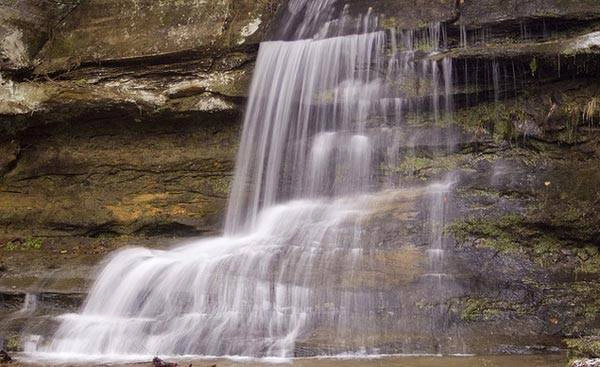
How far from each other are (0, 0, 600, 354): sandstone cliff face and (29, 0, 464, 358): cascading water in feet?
0.59

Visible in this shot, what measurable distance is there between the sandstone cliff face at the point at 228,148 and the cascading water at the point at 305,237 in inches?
7.1

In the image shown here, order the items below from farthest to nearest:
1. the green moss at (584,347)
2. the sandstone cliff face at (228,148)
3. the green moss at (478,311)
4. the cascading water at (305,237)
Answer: the sandstone cliff face at (228,148), the cascading water at (305,237), the green moss at (478,311), the green moss at (584,347)

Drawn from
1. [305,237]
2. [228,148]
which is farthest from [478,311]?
[228,148]

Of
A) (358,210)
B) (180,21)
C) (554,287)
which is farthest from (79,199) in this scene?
(554,287)

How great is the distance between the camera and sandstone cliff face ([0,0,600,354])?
6.00 m

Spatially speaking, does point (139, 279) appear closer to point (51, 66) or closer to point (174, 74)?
point (174, 74)

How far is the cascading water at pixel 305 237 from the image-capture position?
19.1 feet

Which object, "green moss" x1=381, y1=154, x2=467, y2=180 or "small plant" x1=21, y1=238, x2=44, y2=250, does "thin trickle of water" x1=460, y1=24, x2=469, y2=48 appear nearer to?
"green moss" x1=381, y1=154, x2=467, y2=180

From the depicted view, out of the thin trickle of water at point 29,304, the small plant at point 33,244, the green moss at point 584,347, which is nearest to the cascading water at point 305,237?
the thin trickle of water at point 29,304

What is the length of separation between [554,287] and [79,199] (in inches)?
261

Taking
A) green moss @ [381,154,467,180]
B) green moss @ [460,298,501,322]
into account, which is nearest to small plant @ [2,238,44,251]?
green moss @ [381,154,467,180]

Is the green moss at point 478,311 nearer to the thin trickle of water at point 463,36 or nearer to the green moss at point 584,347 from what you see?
the green moss at point 584,347

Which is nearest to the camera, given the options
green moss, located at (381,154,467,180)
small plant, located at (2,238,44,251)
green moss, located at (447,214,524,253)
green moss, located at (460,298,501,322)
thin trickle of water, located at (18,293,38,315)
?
green moss, located at (460,298,501,322)

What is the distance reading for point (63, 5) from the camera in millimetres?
10211
